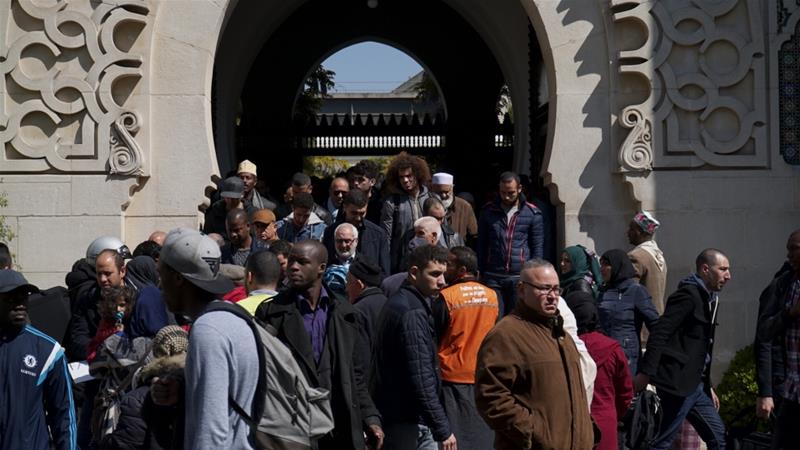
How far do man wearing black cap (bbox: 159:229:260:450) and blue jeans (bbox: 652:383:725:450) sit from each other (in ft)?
17.0

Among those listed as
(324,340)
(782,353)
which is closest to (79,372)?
(324,340)

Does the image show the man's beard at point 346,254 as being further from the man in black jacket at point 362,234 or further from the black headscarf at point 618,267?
the black headscarf at point 618,267

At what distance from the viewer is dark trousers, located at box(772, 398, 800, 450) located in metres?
8.75

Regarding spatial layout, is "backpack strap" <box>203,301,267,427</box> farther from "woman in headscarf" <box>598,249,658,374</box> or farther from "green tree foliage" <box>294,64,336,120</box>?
"green tree foliage" <box>294,64,336,120</box>

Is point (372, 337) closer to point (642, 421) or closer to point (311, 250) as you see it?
point (311, 250)

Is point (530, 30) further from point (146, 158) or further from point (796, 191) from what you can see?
point (146, 158)

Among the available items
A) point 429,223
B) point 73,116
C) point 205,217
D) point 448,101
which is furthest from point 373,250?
point 448,101

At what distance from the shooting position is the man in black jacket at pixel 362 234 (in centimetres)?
1098

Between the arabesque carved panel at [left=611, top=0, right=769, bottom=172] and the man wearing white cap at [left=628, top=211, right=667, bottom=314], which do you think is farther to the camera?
the arabesque carved panel at [left=611, top=0, right=769, bottom=172]

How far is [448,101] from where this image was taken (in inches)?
898

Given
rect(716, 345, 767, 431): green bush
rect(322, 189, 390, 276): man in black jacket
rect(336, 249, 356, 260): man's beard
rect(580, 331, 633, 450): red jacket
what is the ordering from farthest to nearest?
rect(716, 345, 767, 431): green bush < rect(322, 189, 390, 276): man in black jacket < rect(336, 249, 356, 260): man's beard < rect(580, 331, 633, 450): red jacket

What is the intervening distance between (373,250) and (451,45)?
40.4ft

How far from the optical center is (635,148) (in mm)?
12547

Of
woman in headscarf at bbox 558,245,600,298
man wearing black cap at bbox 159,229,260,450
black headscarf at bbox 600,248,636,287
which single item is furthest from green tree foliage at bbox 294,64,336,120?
man wearing black cap at bbox 159,229,260,450
